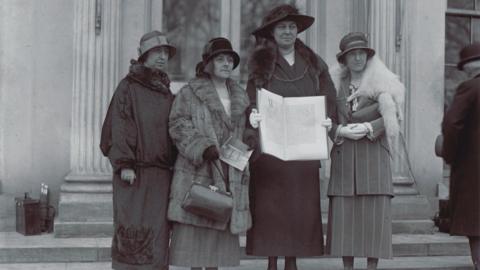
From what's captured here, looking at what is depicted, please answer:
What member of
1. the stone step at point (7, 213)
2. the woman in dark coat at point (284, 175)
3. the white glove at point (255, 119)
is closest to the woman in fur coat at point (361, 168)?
the woman in dark coat at point (284, 175)

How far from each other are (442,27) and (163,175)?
17.1 feet

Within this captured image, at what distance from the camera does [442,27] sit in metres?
8.96

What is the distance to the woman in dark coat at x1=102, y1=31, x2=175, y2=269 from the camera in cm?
518

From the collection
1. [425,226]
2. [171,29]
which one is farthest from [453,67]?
[171,29]

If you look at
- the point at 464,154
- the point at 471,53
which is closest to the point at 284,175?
the point at 464,154

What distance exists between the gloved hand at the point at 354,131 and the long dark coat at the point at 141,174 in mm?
1520

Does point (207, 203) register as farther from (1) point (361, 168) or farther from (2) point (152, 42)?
(1) point (361, 168)

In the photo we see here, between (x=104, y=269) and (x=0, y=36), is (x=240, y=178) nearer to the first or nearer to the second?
(x=104, y=269)

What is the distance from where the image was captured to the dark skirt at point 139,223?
519cm

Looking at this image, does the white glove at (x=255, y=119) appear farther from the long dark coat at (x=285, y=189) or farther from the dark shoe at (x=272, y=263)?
the dark shoe at (x=272, y=263)

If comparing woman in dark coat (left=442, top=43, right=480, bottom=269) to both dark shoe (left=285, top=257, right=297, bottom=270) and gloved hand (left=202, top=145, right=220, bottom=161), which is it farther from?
gloved hand (left=202, top=145, right=220, bottom=161)

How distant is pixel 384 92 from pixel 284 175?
1090 millimetres

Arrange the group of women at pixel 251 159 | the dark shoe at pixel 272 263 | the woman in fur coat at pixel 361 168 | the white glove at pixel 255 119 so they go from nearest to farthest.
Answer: the group of women at pixel 251 159 → the white glove at pixel 255 119 → the woman in fur coat at pixel 361 168 → the dark shoe at pixel 272 263

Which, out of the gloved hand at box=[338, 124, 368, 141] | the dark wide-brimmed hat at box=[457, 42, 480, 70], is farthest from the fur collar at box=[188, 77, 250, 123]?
the dark wide-brimmed hat at box=[457, 42, 480, 70]
